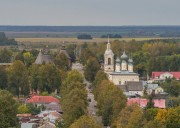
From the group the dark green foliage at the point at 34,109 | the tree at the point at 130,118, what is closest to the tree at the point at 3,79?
the dark green foliage at the point at 34,109

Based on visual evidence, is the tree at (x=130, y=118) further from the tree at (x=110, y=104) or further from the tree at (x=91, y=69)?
the tree at (x=91, y=69)

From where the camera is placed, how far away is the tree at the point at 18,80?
260 ft

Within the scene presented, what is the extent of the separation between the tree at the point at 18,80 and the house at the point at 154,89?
37.2 feet

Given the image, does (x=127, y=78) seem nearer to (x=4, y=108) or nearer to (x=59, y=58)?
(x=59, y=58)

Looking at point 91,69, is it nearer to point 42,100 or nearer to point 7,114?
point 42,100

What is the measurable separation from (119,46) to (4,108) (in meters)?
79.2

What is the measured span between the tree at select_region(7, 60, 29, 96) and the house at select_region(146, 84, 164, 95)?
37.2 ft

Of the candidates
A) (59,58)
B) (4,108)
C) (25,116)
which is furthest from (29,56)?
(4,108)

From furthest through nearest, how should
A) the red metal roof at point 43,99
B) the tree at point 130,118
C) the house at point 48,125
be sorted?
the red metal roof at point 43,99 → the house at point 48,125 → the tree at point 130,118

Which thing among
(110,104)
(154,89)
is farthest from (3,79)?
(110,104)

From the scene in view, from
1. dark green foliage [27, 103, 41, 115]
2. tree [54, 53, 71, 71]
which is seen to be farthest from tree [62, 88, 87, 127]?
tree [54, 53, 71, 71]

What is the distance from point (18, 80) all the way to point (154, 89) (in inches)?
492

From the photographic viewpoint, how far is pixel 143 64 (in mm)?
107062

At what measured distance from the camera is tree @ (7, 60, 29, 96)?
79.4 meters
